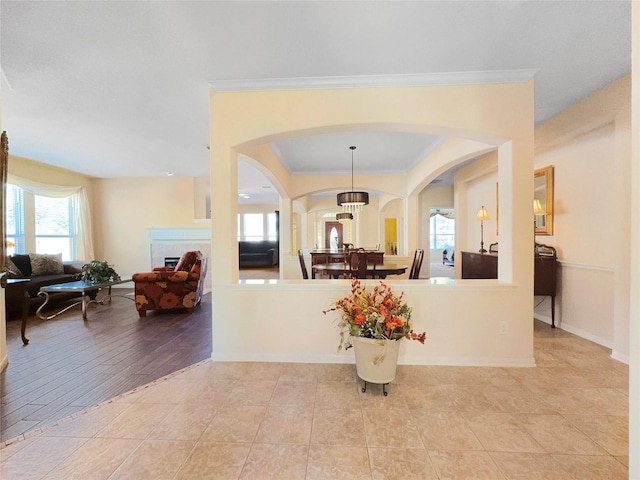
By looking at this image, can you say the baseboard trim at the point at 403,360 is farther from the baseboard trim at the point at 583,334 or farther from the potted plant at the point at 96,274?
the potted plant at the point at 96,274

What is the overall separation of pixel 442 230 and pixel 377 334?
10.7 meters

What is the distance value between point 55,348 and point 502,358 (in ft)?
14.8

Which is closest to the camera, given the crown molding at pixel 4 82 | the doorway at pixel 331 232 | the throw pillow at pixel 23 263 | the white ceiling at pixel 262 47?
the white ceiling at pixel 262 47

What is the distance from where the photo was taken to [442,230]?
11688 mm

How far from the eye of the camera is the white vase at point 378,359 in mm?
2104

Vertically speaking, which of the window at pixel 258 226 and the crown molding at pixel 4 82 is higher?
the crown molding at pixel 4 82

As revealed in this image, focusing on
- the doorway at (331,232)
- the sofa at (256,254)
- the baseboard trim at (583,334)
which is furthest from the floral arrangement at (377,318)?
the doorway at (331,232)

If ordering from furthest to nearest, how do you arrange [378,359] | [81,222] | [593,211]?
[81,222]
[593,211]
[378,359]

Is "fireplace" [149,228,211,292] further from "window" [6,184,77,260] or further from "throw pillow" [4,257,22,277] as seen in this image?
"throw pillow" [4,257,22,277]

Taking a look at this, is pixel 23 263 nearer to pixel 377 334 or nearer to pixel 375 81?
pixel 377 334

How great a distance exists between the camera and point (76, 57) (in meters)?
2.26

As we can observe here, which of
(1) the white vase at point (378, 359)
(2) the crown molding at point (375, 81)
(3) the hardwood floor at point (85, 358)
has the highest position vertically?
(2) the crown molding at point (375, 81)

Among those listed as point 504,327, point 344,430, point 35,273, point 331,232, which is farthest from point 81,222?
point 331,232

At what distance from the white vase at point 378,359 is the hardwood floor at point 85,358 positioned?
1.65m
